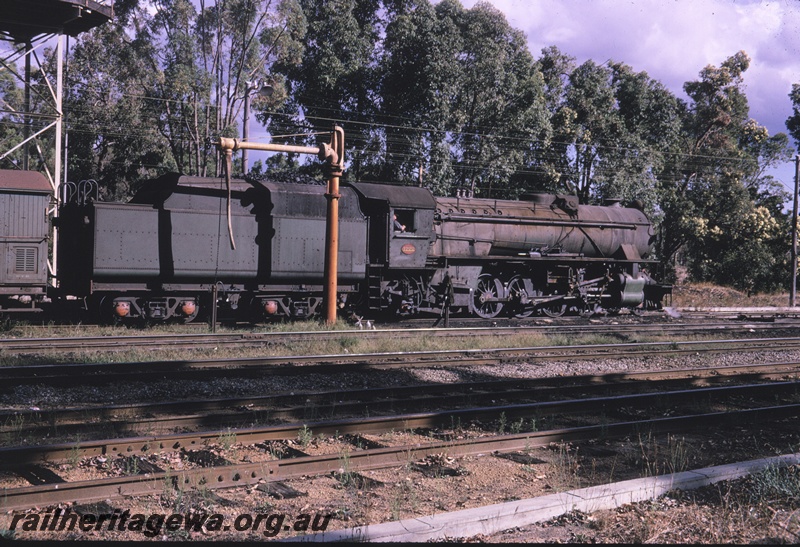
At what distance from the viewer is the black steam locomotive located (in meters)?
14.4

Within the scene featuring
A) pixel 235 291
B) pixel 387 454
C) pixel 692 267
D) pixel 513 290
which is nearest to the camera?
pixel 387 454

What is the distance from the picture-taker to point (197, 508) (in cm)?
479

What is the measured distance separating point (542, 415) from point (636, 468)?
1.82 m

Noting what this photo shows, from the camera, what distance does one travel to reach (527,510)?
15.0ft

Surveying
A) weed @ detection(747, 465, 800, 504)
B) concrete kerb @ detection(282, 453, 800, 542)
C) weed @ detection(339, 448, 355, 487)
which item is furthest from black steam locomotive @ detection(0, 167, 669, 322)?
weed @ detection(747, 465, 800, 504)

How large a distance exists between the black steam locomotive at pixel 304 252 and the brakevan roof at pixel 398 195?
36 millimetres

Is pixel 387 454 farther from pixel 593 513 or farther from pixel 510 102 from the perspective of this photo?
pixel 510 102

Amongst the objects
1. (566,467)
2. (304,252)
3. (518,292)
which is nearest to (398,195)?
(304,252)

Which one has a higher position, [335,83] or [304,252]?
[335,83]

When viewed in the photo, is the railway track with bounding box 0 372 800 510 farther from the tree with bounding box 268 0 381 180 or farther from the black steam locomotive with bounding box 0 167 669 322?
the tree with bounding box 268 0 381 180

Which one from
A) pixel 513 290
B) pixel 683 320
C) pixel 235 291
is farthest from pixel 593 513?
pixel 683 320

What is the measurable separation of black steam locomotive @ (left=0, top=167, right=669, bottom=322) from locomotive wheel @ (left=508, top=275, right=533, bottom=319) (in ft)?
0.20

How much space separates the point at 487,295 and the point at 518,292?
101cm

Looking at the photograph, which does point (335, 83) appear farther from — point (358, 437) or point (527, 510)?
point (527, 510)
